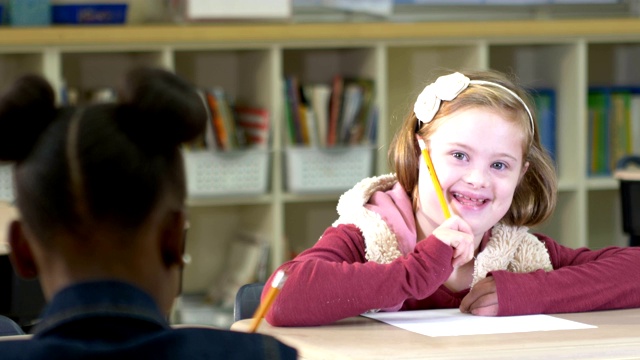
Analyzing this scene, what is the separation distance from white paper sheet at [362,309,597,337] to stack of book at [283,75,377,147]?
2.05m

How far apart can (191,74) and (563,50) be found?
1.39 m

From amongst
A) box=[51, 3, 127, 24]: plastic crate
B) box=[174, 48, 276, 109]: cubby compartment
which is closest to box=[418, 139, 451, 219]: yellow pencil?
box=[51, 3, 127, 24]: plastic crate

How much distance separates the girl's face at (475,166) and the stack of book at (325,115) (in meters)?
1.91

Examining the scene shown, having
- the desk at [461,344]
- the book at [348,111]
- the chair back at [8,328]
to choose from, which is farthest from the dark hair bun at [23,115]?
the book at [348,111]

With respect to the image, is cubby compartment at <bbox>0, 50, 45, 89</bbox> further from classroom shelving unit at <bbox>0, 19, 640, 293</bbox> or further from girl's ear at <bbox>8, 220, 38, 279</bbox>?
girl's ear at <bbox>8, 220, 38, 279</bbox>

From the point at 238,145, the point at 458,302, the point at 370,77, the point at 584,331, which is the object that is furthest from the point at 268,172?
the point at 584,331

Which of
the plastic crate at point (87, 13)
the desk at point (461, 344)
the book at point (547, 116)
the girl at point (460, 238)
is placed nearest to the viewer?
the desk at point (461, 344)

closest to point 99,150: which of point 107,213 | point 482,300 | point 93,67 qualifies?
point 107,213

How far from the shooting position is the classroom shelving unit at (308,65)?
351 centimetres

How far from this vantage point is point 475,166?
1702 millimetres

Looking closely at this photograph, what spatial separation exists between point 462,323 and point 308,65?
268 centimetres

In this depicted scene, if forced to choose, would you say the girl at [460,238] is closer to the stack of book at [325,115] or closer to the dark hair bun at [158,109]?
the dark hair bun at [158,109]

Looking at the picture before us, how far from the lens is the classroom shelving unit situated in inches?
138

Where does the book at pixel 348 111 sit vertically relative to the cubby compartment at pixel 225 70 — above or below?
below
